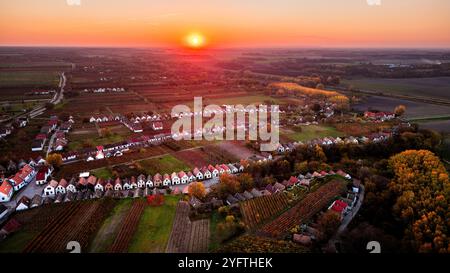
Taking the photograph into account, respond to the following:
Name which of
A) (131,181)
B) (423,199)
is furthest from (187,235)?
(423,199)

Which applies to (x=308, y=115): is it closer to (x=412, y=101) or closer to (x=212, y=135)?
(x=212, y=135)

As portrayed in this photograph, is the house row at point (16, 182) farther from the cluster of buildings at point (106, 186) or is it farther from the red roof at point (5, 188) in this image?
the cluster of buildings at point (106, 186)

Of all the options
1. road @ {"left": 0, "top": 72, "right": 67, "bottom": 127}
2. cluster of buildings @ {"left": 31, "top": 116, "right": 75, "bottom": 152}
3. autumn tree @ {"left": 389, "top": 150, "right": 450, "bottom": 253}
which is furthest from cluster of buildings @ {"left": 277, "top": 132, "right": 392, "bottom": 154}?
road @ {"left": 0, "top": 72, "right": 67, "bottom": 127}

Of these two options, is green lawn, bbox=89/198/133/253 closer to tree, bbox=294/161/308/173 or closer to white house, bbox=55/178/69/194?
white house, bbox=55/178/69/194

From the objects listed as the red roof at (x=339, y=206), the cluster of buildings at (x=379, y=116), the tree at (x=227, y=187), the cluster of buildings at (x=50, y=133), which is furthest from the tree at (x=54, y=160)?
the cluster of buildings at (x=379, y=116)
